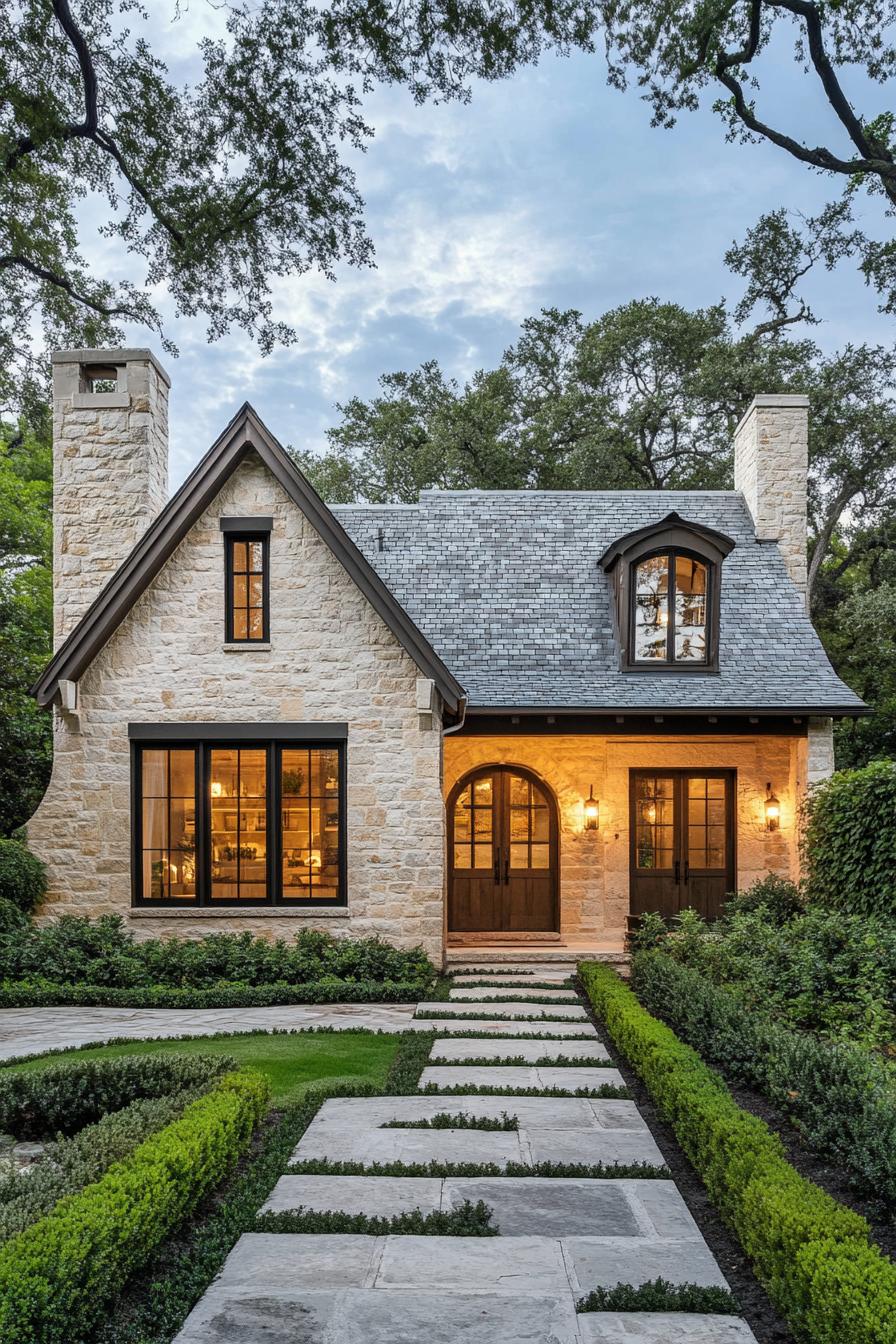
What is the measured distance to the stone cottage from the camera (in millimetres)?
10797

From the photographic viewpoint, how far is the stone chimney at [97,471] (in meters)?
11.8

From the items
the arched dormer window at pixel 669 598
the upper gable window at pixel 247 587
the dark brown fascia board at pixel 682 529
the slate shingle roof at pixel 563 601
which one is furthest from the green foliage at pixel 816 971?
the upper gable window at pixel 247 587

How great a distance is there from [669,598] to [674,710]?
1.79m

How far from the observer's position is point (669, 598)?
1307 centimetres

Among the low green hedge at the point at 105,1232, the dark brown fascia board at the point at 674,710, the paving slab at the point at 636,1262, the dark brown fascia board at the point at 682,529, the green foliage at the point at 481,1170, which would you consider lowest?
the green foliage at the point at 481,1170

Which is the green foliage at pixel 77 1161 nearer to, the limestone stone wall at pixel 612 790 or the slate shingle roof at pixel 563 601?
the slate shingle roof at pixel 563 601

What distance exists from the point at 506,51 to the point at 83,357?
20.5 feet

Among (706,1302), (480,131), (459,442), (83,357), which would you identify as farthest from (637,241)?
(706,1302)

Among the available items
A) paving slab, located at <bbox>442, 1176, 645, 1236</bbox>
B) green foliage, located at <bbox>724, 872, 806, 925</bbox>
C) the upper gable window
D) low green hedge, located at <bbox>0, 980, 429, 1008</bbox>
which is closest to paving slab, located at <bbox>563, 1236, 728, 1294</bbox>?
paving slab, located at <bbox>442, 1176, 645, 1236</bbox>

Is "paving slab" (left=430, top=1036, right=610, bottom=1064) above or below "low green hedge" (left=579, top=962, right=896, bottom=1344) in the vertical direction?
below

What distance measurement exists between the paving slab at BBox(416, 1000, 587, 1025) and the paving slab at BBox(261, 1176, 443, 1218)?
4016 mm

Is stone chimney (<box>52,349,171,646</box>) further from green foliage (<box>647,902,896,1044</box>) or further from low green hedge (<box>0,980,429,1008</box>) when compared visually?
green foliage (<box>647,902,896,1044</box>)

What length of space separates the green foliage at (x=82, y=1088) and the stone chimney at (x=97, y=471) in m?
7.13

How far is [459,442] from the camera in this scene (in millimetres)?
24344
